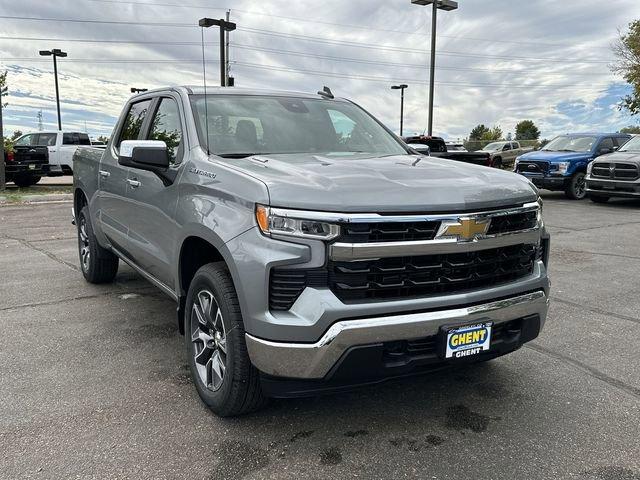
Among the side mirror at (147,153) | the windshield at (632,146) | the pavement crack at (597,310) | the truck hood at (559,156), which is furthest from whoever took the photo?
the truck hood at (559,156)

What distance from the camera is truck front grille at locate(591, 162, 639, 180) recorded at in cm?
1314

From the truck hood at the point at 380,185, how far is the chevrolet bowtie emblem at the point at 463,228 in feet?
0.21

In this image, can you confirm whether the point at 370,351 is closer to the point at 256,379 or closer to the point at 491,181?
the point at 256,379

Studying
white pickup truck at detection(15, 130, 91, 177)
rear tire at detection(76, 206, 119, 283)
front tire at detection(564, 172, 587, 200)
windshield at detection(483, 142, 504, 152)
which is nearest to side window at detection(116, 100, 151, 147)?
rear tire at detection(76, 206, 119, 283)

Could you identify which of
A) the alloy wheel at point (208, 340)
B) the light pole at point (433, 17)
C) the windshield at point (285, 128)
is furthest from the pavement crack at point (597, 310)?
the light pole at point (433, 17)

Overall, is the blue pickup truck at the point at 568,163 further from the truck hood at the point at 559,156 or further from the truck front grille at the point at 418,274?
the truck front grille at the point at 418,274

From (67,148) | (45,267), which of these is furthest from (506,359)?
(67,148)

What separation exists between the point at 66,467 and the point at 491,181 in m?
2.54

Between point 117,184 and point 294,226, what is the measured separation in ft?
8.68

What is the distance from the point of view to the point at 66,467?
2.62 m

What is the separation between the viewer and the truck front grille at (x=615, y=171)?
517 inches

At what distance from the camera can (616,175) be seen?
43.9 ft

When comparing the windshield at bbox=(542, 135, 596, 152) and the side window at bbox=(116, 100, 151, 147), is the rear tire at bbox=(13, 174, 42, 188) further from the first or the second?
the windshield at bbox=(542, 135, 596, 152)

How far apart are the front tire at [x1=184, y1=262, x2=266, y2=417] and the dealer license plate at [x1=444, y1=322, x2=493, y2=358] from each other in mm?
963
